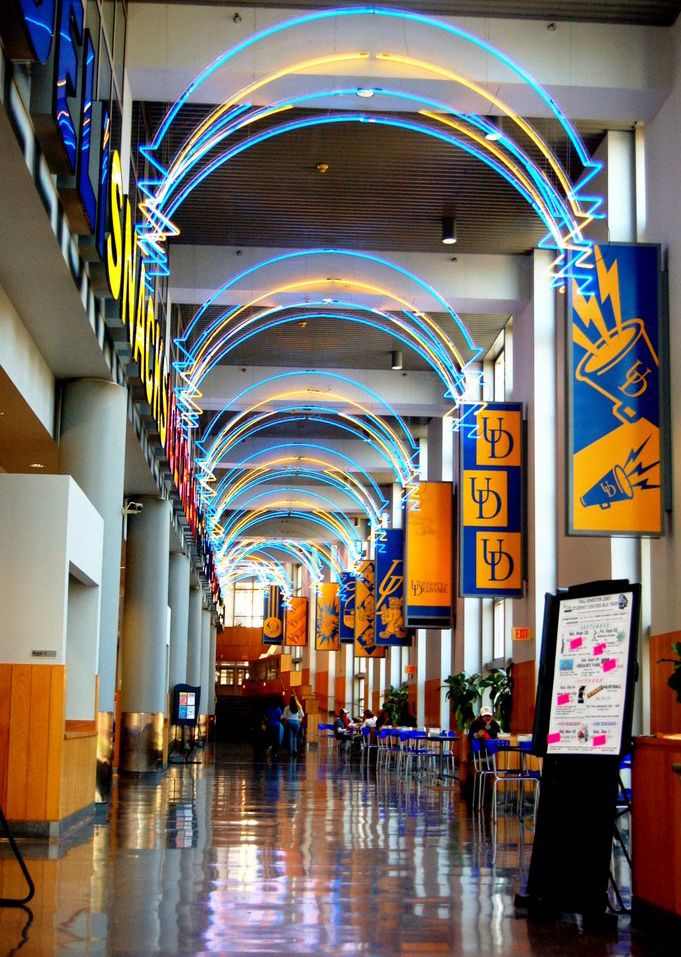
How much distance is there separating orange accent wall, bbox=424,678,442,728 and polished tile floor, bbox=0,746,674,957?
14359mm

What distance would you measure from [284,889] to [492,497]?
1133 cm

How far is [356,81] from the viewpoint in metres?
12.9

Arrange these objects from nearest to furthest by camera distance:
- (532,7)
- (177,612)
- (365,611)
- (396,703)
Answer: (532,7), (177,612), (396,703), (365,611)

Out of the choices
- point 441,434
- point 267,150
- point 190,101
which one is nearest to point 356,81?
point 190,101

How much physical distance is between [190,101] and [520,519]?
799 centimetres

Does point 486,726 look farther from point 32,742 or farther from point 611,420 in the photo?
point 32,742

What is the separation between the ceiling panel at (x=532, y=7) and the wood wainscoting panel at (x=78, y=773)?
24.2 feet

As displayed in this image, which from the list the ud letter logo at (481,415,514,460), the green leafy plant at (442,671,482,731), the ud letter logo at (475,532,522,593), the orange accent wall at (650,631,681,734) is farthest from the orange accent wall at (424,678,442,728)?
the orange accent wall at (650,631,681,734)

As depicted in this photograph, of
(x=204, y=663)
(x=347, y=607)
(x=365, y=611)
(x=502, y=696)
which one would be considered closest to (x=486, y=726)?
(x=502, y=696)

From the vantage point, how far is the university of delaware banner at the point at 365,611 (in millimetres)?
32500

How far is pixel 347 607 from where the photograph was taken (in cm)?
3731

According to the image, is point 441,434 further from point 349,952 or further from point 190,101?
point 349,952

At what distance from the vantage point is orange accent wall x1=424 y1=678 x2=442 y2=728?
28.5 m

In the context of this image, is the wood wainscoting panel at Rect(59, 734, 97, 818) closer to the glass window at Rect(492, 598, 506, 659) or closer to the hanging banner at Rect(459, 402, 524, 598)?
the hanging banner at Rect(459, 402, 524, 598)
